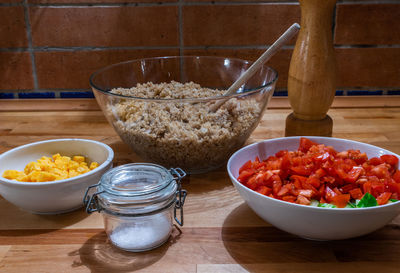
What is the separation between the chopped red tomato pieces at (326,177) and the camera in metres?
0.73

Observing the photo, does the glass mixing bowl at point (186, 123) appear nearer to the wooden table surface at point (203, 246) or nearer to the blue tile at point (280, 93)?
the wooden table surface at point (203, 246)

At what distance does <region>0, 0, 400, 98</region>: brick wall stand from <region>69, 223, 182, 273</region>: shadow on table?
36.4 inches

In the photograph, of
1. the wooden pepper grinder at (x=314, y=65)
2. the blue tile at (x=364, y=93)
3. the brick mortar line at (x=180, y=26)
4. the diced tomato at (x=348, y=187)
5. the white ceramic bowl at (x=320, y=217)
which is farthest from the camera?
the blue tile at (x=364, y=93)

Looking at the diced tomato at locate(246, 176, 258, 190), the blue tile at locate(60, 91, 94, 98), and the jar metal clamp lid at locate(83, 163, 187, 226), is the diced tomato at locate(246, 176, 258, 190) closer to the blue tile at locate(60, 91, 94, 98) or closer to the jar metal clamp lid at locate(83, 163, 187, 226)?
the jar metal clamp lid at locate(83, 163, 187, 226)

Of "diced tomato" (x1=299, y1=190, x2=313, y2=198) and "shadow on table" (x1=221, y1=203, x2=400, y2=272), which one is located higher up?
"diced tomato" (x1=299, y1=190, x2=313, y2=198)

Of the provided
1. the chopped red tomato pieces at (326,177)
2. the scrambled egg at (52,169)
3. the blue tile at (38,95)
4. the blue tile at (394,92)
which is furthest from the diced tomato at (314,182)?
the blue tile at (38,95)

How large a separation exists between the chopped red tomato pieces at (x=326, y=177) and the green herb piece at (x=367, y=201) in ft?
0.08

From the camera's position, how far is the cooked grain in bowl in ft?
3.13

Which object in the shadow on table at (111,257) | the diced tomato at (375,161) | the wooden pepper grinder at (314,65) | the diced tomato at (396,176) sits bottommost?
the shadow on table at (111,257)

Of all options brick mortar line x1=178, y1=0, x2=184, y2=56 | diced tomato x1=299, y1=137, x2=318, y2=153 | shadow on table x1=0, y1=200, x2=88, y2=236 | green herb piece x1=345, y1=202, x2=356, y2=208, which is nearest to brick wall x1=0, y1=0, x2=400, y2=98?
brick mortar line x1=178, y1=0, x2=184, y2=56

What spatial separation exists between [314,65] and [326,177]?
0.36 m

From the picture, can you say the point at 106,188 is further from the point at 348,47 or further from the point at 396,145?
the point at 348,47

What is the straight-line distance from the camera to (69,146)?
101 cm

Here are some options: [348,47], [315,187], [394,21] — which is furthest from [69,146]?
[394,21]
